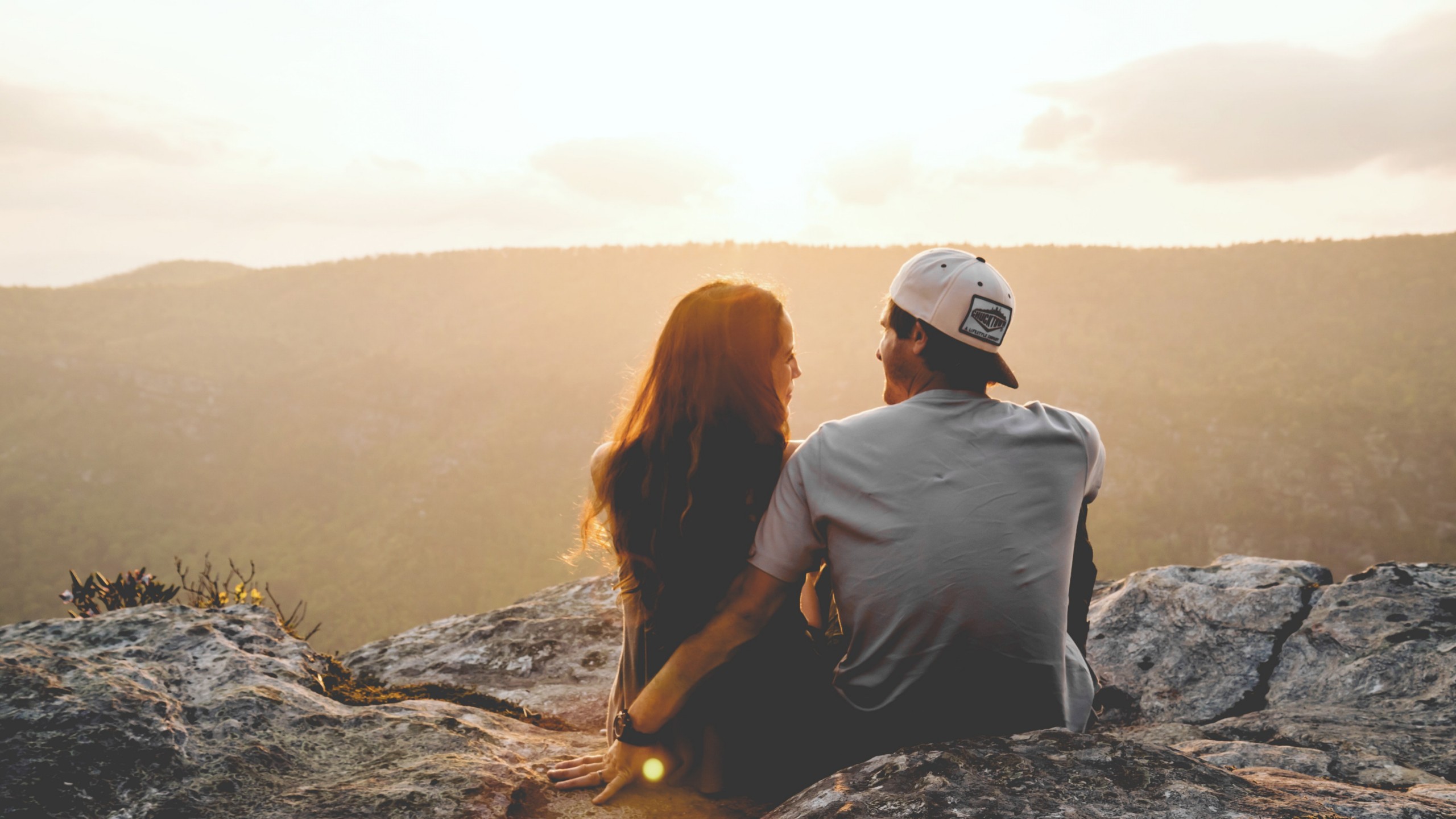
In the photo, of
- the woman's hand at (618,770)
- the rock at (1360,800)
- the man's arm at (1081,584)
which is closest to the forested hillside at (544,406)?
the man's arm at (1081,584)

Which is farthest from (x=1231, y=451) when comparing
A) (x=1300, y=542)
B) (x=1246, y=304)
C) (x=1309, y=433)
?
(x=1246, y=304)

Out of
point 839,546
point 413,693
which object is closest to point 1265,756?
point 839,546

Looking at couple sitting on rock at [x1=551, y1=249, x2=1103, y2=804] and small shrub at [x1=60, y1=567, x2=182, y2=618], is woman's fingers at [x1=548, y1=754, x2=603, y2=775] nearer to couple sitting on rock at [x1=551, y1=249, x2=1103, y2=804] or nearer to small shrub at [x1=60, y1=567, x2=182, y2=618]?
couple sitting on rock at [x1=551, y1=249, x2=1103, y2=804]

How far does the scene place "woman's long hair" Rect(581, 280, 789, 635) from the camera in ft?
8.27

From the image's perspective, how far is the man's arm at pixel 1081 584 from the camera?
103 inches

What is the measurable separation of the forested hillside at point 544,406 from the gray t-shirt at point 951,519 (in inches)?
493

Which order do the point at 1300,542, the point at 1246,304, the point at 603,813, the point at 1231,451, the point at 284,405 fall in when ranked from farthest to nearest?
the point at 284,405 → the point at 1246,304 → the point at 1231,451 → the point at 1300,542 → the point at 603,813

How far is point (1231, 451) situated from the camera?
59.7 ft

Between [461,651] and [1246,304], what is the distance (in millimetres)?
29880

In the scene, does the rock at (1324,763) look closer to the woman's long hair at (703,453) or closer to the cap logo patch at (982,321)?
the cap logo patch at (982,321)

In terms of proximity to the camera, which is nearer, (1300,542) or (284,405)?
(1300,542)

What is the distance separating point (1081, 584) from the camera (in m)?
2.64

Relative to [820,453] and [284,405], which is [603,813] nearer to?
[820,453]

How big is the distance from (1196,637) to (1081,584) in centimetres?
221
